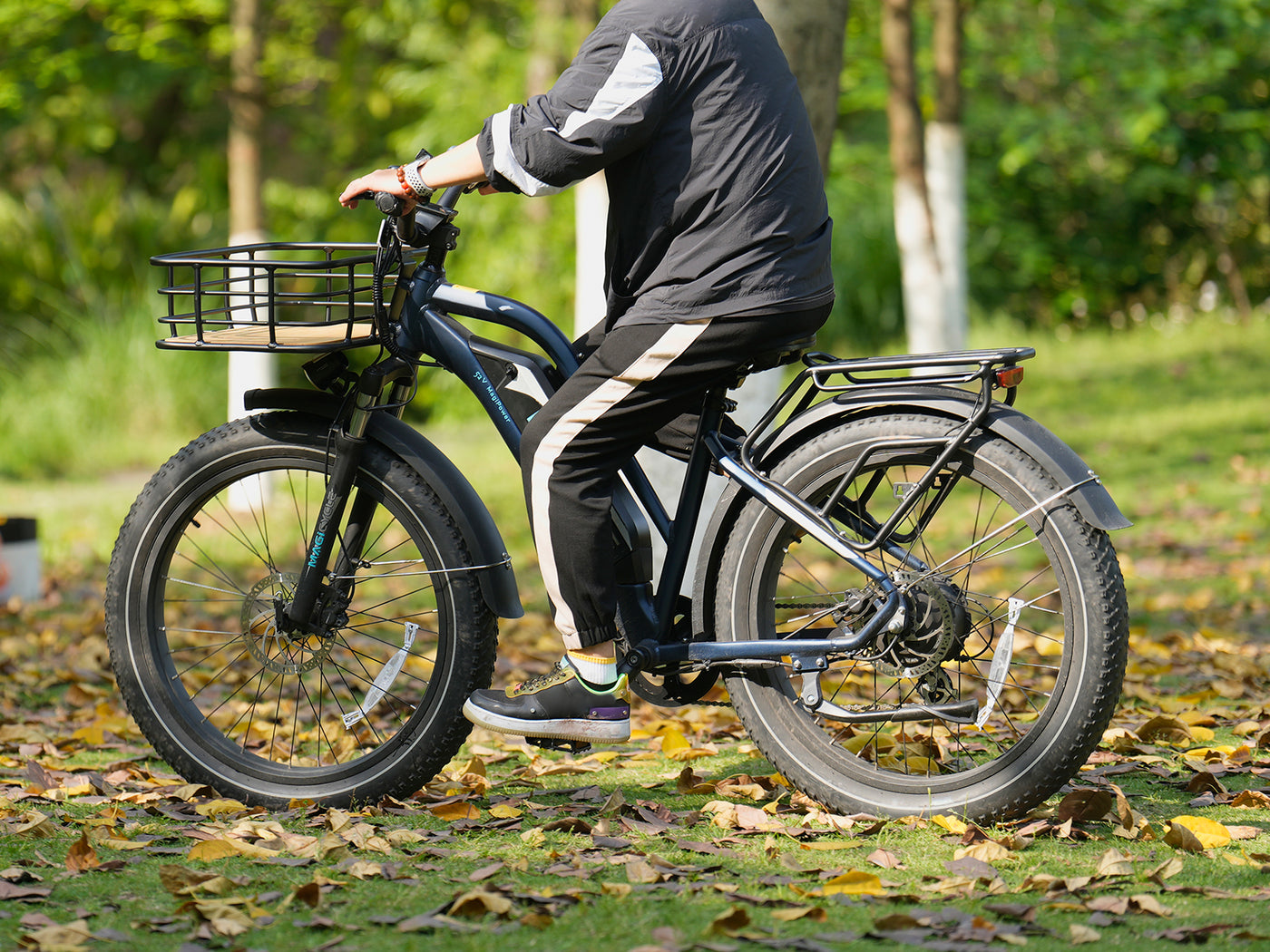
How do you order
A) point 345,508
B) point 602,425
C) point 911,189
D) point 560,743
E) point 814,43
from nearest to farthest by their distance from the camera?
point 602,425
point 560,743
point 345,508
point 814,43
point 911,189

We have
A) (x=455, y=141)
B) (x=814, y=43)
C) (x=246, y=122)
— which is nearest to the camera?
(x=814, y=43)

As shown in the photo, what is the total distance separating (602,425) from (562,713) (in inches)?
27.7

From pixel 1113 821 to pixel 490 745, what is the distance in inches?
70.7

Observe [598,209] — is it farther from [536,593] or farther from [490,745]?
[490,745]

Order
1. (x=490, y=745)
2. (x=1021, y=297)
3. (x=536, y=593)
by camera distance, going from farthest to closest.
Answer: (x=1021, y=297), (x=536, y=593), (x=490, y=745)

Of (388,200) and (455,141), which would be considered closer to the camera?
(388,200)

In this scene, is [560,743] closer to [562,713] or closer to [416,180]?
[562,713]

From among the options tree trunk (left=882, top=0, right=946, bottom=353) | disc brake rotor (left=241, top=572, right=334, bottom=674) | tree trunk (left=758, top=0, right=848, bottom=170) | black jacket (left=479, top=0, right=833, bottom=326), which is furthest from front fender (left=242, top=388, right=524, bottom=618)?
tree trunk (left=882, top=0, right=946, bottom=353)

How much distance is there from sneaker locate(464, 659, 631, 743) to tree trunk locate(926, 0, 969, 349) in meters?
9.55

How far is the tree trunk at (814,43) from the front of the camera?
15.9ft

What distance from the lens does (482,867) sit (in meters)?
2.95

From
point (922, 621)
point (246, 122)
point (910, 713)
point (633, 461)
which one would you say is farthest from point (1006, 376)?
point (246, 122)

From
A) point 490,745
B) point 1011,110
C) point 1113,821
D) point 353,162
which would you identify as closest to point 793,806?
point 1113,821

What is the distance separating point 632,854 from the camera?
3041 mm
